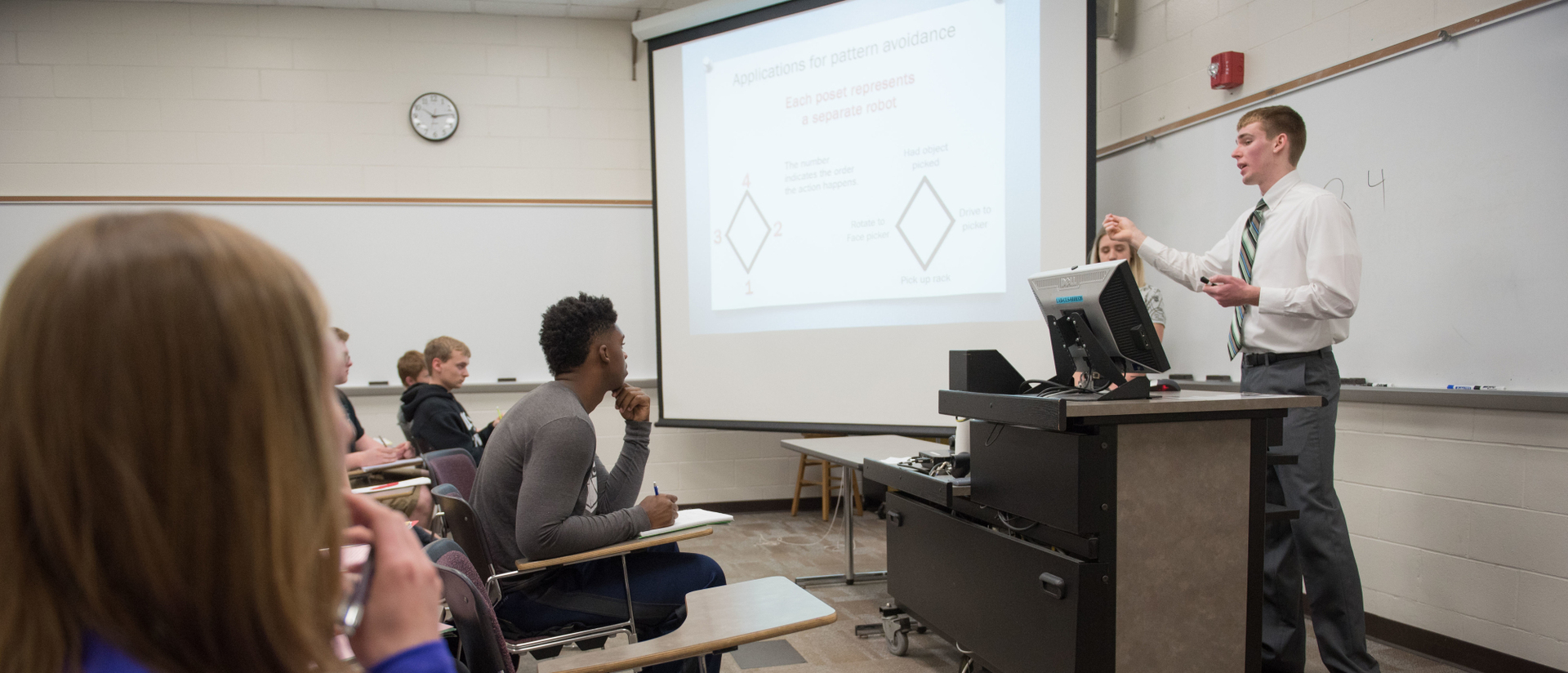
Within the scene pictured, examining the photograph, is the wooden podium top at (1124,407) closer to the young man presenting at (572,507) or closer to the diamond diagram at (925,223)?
the young man presenting at (572,507)

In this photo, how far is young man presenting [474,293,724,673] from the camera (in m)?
1.89

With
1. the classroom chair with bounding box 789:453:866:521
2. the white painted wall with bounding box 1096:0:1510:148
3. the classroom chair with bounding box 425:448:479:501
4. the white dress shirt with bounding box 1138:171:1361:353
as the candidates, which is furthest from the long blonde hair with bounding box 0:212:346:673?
the classroom chair with bounding box 789:453:866:521

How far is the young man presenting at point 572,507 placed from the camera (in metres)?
1.89

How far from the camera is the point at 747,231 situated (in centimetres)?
461

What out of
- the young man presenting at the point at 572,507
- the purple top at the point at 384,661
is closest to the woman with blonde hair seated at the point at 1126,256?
the young man presenting at the point at 572,507

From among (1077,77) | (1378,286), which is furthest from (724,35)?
(1378,286)

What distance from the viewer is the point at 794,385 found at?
4.51 meters

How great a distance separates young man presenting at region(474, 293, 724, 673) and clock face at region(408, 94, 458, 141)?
361cm

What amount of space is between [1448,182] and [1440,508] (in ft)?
3.36

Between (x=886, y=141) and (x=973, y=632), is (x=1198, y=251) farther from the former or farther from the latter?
(x=973, y=632)

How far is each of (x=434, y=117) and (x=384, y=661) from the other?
17.2 feet

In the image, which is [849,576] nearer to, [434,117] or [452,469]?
[452,469]

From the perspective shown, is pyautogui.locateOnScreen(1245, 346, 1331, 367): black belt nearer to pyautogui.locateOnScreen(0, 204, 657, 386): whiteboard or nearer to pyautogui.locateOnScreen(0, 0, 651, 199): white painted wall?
pyautogui.locateOnScreen(0, 204, 657, 386): whiteboard

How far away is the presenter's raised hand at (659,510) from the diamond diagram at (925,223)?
2272mm
